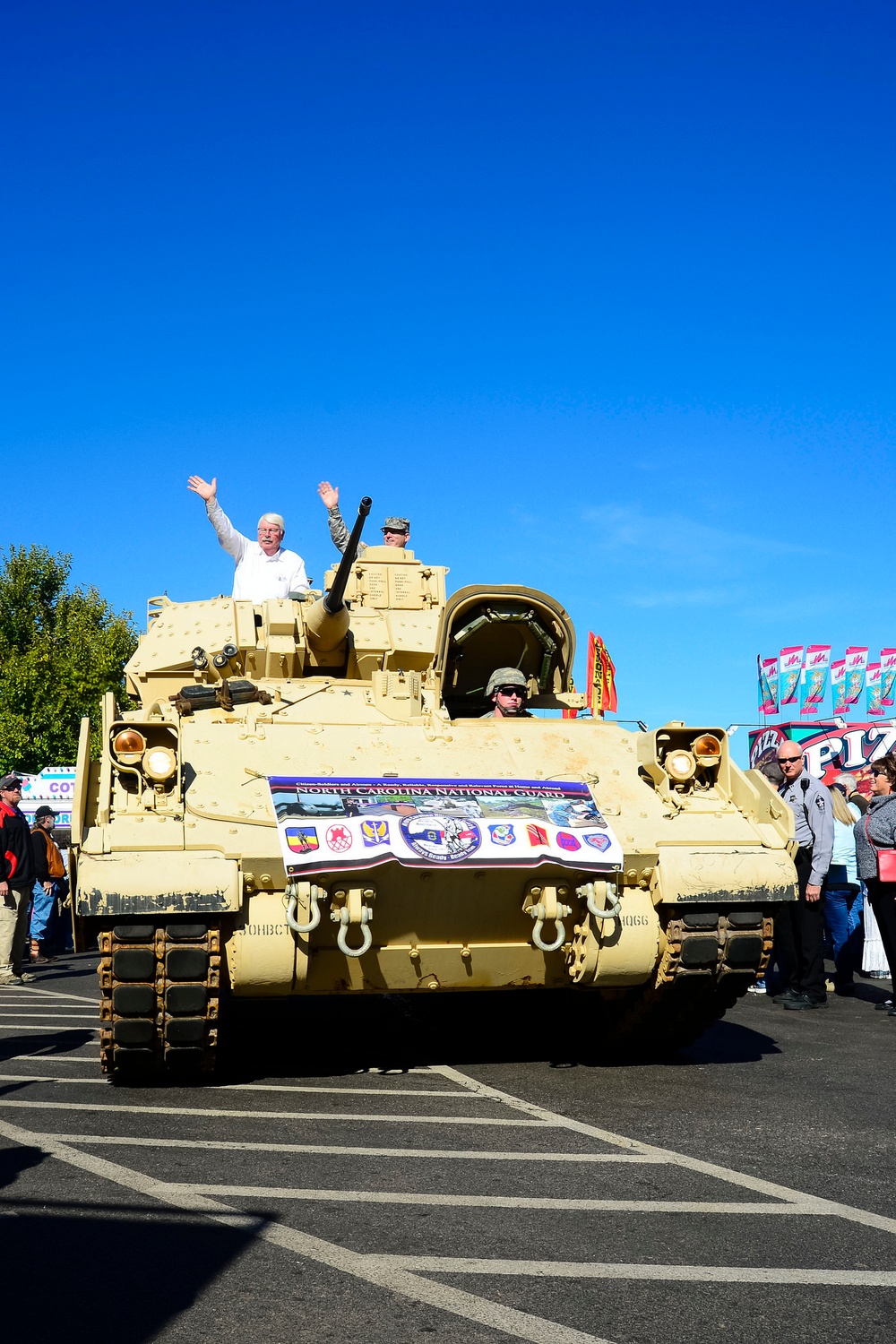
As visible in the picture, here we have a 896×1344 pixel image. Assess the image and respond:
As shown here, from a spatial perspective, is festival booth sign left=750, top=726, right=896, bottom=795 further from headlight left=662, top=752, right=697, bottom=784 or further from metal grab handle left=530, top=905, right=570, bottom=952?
metal grab handle left=530, top=905, right=570, bottom=952

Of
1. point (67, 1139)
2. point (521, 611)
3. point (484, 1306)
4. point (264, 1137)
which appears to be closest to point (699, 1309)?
point (484, 1306)

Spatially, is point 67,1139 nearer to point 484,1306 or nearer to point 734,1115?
point 484,1306

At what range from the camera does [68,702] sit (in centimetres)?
3844

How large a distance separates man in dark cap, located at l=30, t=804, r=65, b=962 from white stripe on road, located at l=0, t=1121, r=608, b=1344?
10624 mm

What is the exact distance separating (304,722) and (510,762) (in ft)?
4.30

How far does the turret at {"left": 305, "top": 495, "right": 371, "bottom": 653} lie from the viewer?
8836mm

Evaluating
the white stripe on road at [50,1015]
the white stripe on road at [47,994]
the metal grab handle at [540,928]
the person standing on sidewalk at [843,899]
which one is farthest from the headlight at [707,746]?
the white stripe on road at [47,994]

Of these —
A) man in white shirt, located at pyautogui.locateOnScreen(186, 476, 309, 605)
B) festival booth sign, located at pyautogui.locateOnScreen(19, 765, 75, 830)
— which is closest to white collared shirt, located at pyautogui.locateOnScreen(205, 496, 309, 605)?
man in white shirt, located at pyautogui.locateOnScreen(186, 476, 309, 605)

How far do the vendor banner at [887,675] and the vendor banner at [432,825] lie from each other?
2817 centimetres

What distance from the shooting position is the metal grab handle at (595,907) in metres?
6.98

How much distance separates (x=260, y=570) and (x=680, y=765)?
482 cm

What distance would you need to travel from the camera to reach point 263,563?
37.2 feet

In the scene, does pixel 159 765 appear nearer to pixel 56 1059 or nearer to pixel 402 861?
pixel 402 861

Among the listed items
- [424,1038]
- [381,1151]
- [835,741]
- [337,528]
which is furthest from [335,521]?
[835,741]
